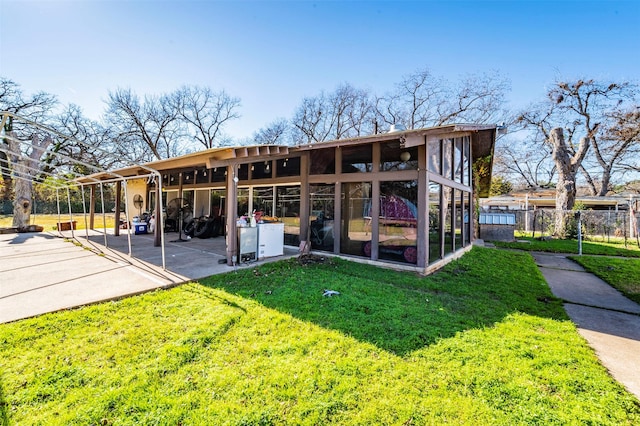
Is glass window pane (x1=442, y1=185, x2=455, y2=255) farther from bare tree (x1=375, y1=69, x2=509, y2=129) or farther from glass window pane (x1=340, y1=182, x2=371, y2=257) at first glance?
bare tree (x1=375, y1=69, x2=509, y2=129)

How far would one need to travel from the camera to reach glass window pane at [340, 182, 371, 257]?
6.50 m

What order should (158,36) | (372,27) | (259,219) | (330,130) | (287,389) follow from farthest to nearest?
Answer: (330,130) → (372,27) → (158,36) → (259,219) → (287,389)

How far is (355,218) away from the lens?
21.9 ft

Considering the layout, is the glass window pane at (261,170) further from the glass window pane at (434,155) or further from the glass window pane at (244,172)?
the glass window pane at (434,155)

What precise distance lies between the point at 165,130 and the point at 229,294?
2294 cm

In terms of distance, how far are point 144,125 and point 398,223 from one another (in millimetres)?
22838

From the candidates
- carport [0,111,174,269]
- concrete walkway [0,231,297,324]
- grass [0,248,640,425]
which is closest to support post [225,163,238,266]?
concrete walkway [0,231,297,324]

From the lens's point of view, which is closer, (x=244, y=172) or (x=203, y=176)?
(x=244, y=172)

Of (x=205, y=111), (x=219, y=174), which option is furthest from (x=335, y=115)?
(x=219, y=174)

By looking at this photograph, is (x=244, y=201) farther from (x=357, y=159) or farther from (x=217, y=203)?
(x=357, y=159)

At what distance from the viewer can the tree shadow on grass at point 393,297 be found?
3.38 meters

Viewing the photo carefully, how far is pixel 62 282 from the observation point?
15.0ft

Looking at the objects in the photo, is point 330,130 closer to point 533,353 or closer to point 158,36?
point 158,36

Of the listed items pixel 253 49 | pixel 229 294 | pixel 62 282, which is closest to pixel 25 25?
pixel 253 49
